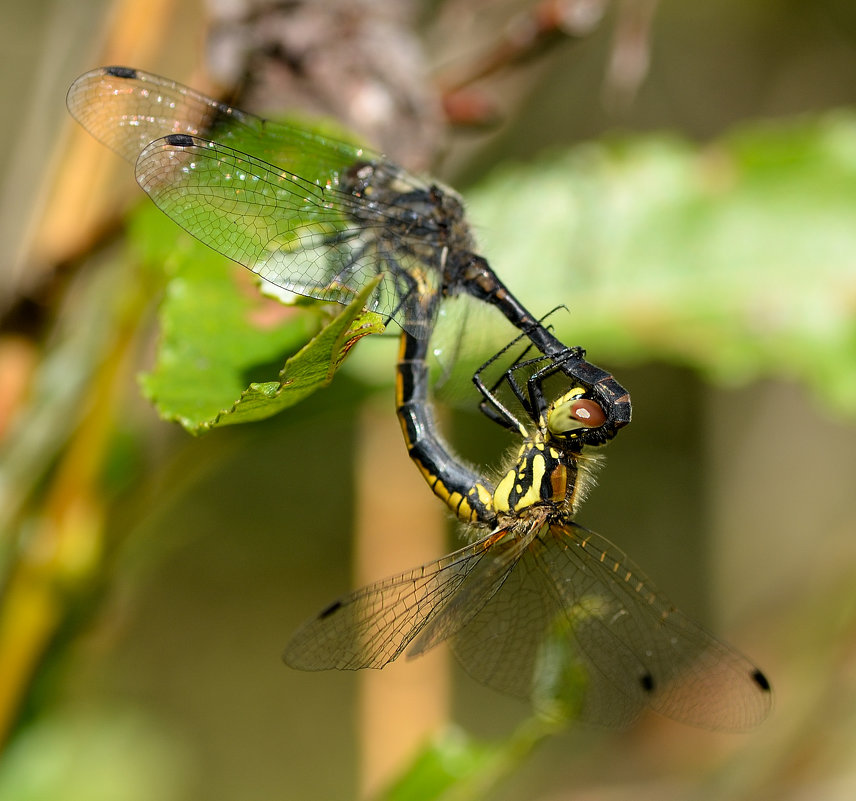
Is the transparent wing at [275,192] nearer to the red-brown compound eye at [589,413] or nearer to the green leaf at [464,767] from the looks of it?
the red-brown compound eye at [589,413]

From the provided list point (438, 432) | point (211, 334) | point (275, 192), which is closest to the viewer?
point (211, 334)

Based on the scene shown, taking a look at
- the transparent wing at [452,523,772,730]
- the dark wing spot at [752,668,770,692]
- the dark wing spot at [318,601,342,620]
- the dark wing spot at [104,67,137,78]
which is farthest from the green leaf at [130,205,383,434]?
the dark wing spot at [752,668,770,692]

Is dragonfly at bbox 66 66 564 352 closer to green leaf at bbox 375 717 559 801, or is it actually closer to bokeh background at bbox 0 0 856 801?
bokeh background at bbox 0 0 856 801

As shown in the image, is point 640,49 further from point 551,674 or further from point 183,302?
point 551,674

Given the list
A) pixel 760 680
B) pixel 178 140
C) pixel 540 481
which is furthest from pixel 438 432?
pixel 760 680

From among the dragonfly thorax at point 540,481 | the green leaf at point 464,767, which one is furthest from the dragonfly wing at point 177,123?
the green leaf at point 464,767

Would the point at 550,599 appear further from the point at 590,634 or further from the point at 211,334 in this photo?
the point at 211,334
